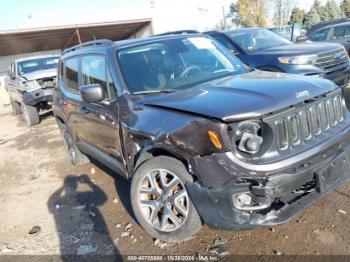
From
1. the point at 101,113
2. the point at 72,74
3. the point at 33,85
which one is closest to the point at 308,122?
the point at 101,113

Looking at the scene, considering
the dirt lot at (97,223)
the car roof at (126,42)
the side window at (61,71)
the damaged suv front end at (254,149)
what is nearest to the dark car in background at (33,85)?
the dirt lot at (97,223)

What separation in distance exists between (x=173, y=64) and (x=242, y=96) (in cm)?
129

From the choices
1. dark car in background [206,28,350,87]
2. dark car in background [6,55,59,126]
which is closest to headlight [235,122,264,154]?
dark car in background [206,28,350,87]

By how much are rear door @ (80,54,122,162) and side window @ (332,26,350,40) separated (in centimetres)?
1022

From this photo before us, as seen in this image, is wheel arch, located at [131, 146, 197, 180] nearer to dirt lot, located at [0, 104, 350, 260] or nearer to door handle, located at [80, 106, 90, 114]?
dirt lot, located at [0, 104, 350, 260]

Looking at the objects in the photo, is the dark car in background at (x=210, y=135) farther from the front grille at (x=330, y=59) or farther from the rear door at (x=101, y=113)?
the front grille at (x=330, y=59)

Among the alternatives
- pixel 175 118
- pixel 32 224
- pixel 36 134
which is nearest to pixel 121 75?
pixel 175 118

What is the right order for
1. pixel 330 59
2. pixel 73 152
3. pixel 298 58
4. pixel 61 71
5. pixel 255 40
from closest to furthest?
1. pixel 61 71
2. pixel 73 152
3. pixel 298 58
4. pixel 330 59
5. pixel 255 40

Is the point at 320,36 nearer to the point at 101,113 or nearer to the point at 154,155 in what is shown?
the point at 101,113

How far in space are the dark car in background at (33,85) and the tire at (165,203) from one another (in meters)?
7.81

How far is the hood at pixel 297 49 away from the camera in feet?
24.0

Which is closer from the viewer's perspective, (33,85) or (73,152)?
(73,152)

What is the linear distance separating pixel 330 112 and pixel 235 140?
1.16m

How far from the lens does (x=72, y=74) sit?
552 cm
